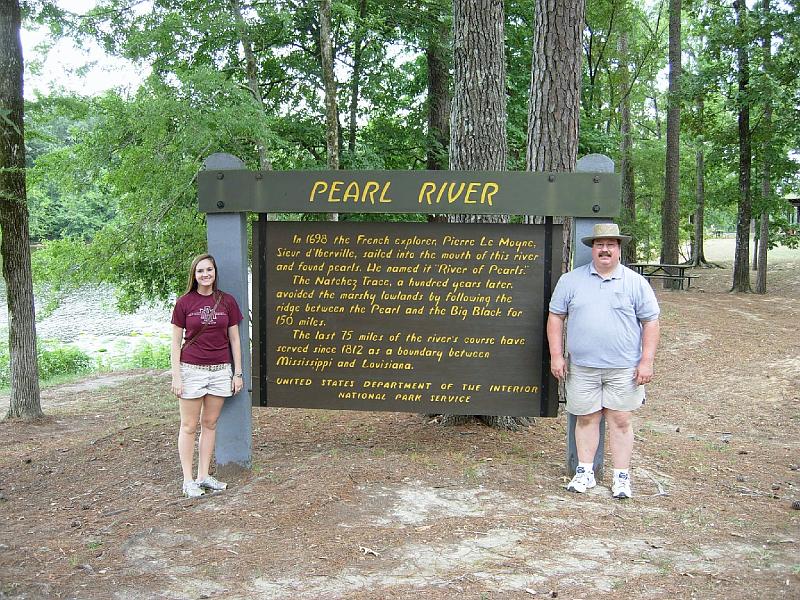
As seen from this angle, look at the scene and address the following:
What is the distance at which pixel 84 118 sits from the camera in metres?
9.38

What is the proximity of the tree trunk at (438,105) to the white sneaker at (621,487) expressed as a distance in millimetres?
10966

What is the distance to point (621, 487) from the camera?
492cm

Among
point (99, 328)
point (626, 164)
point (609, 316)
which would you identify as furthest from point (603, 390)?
point (99, 328)

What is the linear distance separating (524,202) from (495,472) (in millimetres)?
1992

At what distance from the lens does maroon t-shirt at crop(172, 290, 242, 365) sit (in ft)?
16.2

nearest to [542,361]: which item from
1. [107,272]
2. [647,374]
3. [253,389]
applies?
→ [647,374]

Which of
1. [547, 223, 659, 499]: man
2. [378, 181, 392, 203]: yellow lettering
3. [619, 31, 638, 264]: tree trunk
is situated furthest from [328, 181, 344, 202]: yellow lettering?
[619, 31, 638, 264]: tree trunk

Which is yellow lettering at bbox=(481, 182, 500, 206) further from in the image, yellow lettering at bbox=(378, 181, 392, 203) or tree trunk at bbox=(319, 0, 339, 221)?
tree trunk at bbox=(319, 0, 339, 221)

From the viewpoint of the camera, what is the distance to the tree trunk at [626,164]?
906 inches

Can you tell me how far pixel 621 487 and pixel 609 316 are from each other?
1.18 metres

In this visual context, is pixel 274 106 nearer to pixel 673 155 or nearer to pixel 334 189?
pixel 334 189

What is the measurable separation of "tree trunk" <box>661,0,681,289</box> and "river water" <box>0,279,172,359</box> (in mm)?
14233

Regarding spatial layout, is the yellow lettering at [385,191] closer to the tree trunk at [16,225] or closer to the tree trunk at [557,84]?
the tree trunk at [557,84]

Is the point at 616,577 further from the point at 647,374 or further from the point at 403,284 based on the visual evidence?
the point at 403,284
